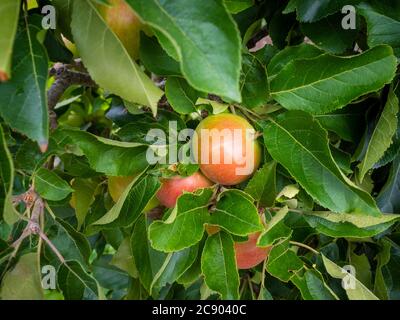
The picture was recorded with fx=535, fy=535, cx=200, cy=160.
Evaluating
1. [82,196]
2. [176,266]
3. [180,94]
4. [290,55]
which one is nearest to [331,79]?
[290,55]

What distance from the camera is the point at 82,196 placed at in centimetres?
82

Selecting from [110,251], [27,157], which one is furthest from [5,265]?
[110,251]

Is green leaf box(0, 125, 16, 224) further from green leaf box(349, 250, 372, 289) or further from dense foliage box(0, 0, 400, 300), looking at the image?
green leaf box(349, 250, 372, 289)

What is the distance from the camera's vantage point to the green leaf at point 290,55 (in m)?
0.65

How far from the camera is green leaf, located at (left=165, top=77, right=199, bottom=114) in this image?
0.64m

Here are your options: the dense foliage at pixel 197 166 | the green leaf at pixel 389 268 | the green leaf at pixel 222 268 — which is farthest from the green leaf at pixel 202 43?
the green leaf at pixel 389 268

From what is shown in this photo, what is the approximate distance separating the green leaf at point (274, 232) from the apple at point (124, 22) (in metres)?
0.25

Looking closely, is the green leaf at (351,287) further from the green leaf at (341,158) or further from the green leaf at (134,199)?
the green leaf at (134,199)

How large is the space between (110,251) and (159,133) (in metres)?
1.28

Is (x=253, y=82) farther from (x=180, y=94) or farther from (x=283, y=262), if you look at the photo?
(x=283, y=262)
